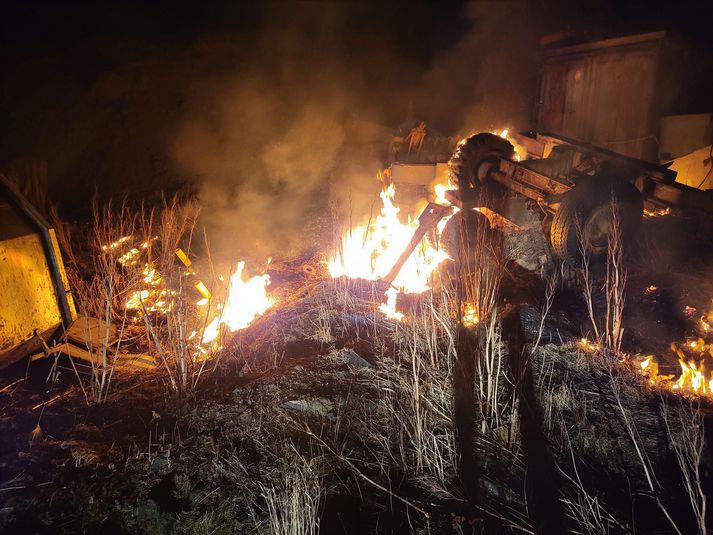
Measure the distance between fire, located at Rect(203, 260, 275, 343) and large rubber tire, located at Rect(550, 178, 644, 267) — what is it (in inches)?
184

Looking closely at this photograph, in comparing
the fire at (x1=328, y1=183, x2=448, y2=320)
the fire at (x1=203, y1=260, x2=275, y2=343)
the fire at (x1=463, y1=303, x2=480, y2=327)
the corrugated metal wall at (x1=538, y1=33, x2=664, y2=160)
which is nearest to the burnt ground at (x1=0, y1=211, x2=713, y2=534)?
the fire at (x1=463, y1=303, x2=480, y2=327)

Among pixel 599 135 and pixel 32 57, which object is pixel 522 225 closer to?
pixel 599 135

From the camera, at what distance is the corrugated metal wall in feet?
32.1

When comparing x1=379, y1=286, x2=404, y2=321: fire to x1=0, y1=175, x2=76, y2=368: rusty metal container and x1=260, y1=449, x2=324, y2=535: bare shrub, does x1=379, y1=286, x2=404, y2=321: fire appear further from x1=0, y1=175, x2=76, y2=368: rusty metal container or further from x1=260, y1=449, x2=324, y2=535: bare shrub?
x1=0, y1=175, x2=76, y2=368: rusty metal container

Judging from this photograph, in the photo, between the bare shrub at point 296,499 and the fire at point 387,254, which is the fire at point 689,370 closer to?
the fire at point 387,254

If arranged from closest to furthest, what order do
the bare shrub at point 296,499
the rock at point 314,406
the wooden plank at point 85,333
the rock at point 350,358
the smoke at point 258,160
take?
the bare shrub at point 296,499 → the rock at point 314,406 → the rock at point 350,358 → the wooden plank at point 85,333 → the smoke at point 258,160

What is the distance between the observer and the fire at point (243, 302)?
6598 millimetres

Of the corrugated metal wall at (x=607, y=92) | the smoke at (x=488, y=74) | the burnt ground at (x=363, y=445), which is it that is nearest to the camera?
the burnt ground at (x=363, y=445)

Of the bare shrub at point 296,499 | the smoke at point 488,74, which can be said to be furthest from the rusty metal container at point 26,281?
the smoke at point 488,74

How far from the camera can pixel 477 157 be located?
310 inches

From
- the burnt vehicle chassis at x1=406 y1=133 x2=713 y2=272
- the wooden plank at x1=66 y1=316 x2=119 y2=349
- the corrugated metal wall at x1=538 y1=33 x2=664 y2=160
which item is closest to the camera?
the wooden plank at x1=66 y1=316 x2=119 y2=349

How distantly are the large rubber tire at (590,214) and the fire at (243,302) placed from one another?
15.3 ft

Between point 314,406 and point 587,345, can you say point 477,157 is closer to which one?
point 587,345

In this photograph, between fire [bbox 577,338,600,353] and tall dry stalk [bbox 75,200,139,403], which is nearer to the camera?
tall dry stalk [bbox 75,200,139,403]
